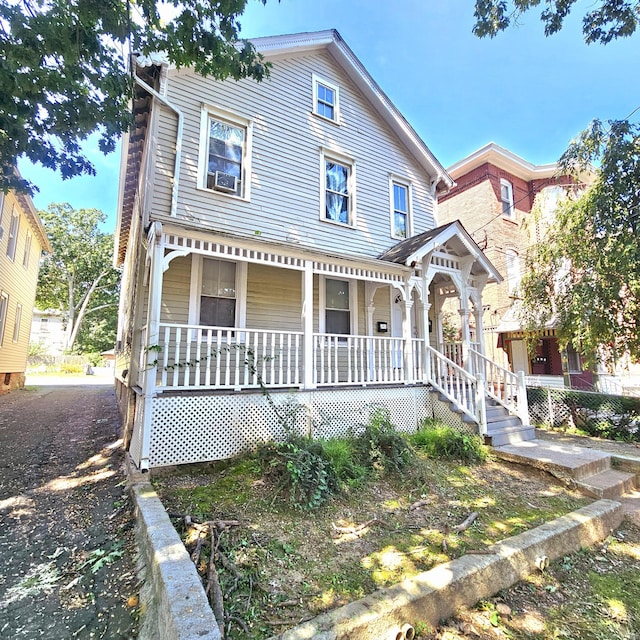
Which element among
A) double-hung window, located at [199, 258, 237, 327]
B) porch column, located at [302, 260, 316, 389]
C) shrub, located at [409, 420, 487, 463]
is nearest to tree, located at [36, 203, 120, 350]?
double-hung window, located at [199, 258, 237, 327]

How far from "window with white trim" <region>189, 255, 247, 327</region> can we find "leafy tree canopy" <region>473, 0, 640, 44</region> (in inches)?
249

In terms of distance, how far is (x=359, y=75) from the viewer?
32.7 feet

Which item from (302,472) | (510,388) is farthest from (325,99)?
(302,472)

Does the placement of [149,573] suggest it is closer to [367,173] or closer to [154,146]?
[154,146]

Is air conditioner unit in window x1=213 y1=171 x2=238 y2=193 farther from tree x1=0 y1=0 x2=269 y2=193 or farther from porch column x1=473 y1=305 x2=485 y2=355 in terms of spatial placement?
porch column x1=473 y1=305 x2=485 y2=355

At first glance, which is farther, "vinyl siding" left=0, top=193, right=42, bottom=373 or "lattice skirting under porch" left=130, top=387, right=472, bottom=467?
"vinyl siding" left=0, top=193, right=42, bottom=373

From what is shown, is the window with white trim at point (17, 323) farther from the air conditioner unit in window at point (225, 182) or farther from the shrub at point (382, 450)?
the shrub at point (382, 450)

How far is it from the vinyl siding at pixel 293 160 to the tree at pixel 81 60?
134cm

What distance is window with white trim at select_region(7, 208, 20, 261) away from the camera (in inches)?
531

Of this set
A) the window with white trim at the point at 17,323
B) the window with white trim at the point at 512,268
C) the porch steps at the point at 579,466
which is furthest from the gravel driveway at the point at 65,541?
the window with white trim at the point at 512,268

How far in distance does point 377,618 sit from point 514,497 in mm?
3645

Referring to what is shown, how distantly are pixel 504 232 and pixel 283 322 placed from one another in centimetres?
1315

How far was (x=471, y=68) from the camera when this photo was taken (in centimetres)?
975

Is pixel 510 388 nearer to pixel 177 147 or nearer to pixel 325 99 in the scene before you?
pixel 325 99
